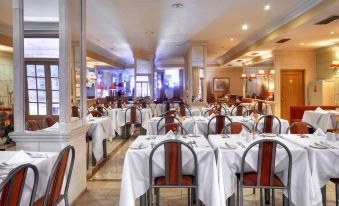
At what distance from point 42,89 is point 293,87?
10587mm

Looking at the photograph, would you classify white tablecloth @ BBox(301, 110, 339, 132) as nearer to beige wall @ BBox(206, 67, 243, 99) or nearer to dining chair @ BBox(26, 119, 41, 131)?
dining chair @ BBox(26, 119, 41, 131)

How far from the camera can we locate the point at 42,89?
356cm

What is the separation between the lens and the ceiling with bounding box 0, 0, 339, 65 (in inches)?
240

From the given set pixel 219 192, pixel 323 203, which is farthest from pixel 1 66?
pixel 323 203

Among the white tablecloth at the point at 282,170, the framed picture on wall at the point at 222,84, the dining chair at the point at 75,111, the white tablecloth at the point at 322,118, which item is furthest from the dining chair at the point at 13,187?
the framed picture on wall at the point at 222,84

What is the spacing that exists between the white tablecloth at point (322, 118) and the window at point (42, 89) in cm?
621

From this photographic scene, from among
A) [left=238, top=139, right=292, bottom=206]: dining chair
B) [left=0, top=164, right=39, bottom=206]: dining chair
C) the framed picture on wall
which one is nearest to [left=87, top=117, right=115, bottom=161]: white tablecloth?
[left=238, top=139, right=292, bottom=206]: dining chair

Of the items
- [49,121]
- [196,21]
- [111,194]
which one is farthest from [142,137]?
[196,21]

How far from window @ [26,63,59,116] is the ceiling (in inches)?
24.1

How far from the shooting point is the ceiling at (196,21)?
6098 millimetres

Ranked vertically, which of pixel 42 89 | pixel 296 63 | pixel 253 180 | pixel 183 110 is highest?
pixel 296 63

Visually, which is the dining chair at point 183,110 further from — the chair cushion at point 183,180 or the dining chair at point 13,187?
the dining chair at point 13,187

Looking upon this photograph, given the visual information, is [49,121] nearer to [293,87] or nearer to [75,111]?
[75,111]

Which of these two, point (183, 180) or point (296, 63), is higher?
point (296, 63)
